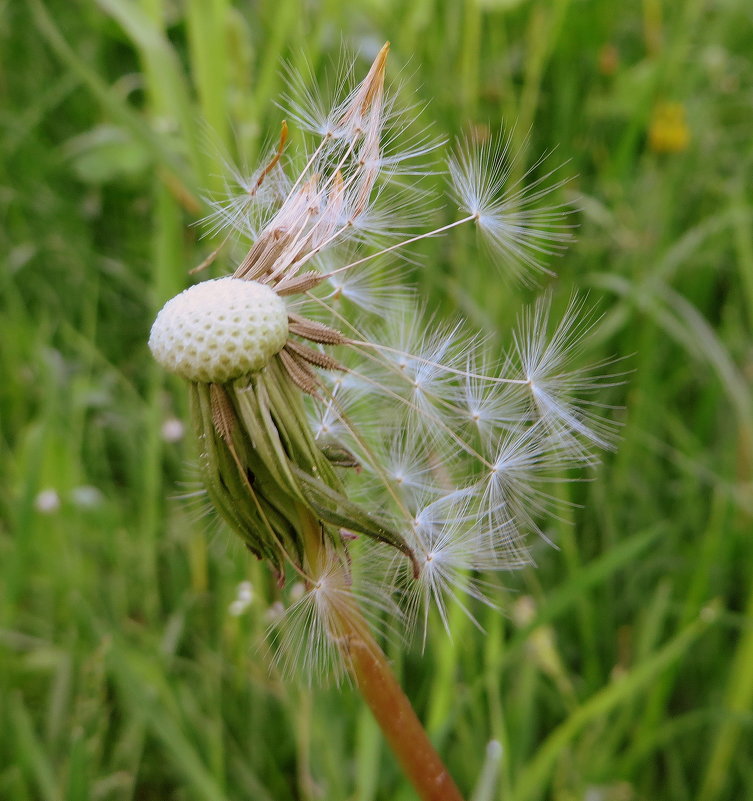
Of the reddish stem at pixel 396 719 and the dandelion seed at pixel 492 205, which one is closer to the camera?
the reddish stem at pixel 396 719

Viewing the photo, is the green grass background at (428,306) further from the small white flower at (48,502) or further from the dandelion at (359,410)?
the dandelion at (359,410)

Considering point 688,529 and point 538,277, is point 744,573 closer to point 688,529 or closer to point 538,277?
point 688,529

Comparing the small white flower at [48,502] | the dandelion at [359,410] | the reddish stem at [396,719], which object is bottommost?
the reddish stem at [396,719]

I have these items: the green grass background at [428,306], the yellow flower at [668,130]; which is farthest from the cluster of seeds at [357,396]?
the yellow flower at [668,130]

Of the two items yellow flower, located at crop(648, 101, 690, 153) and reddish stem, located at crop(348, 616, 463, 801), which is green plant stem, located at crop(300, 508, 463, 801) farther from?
yellow flower, located at crop(648, 101, 690, 153)

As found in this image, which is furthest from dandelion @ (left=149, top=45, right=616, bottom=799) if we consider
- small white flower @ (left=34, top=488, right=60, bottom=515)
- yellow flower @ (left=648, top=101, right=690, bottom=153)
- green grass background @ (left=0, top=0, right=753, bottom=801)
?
yellow flower @ (left=648, top=101, right=690, bottom=153)

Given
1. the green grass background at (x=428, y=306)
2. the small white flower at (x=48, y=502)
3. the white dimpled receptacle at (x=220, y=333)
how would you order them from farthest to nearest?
1. the small white flower at (x=48, y=502)
2. the green grass background at (x=428, y=306)
3. the white dimpled receptacle at (x=220, y=333)

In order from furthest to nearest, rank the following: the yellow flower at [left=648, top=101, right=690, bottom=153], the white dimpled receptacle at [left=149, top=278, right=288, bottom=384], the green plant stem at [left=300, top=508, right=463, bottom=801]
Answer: the yellow flower at [left=648, top=101, right=690, bottom=153]
the green plant stem at [left=300, top=508, right=463, bottom=801]
the white dimpled receptacle at [left=149, top=278, right=288, bottom=384]

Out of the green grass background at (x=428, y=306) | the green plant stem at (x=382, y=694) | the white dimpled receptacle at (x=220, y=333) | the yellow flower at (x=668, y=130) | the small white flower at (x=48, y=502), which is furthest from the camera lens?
the yellow flower at (x=668, y=130)

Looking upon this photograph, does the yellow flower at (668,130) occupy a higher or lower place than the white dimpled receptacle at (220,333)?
higher
